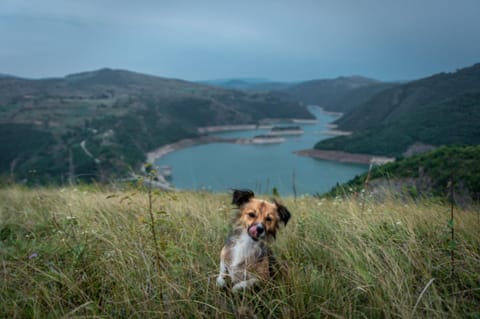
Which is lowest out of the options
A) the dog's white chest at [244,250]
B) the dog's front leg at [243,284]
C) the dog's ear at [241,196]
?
the dog's front leg at [243,284]

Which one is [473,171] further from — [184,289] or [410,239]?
[184,289]

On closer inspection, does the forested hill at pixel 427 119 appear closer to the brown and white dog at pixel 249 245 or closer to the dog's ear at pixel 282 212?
the dog's ear at pixel 282 212

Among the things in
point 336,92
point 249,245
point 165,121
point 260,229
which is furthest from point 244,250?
point 336,92

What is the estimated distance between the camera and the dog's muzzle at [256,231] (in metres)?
1.65

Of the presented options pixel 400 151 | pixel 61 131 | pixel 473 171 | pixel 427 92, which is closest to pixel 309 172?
pixel 400 151

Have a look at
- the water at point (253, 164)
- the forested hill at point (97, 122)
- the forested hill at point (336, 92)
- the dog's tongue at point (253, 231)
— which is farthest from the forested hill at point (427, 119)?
the forested hill at point (336, 92)

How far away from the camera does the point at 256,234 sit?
1652mm

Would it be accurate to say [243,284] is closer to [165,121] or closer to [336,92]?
[165,121]

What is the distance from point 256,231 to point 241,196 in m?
0.22

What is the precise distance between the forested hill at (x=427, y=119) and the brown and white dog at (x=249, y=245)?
38.1 meters

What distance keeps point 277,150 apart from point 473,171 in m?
47.3

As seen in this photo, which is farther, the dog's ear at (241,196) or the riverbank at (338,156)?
the riverbank at (338,156)

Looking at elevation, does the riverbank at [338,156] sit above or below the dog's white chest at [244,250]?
below

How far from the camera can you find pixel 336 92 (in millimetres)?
146125
